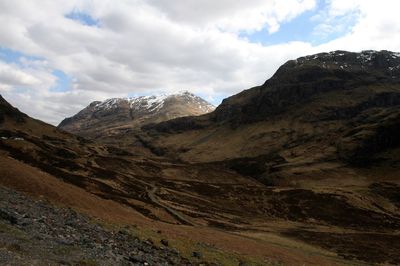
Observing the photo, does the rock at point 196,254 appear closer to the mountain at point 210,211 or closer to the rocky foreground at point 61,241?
the mountain at point 210,211

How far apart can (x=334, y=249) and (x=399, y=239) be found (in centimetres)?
2914

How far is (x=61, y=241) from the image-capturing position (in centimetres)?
2558

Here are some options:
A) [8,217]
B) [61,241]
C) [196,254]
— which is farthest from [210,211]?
[61,241]

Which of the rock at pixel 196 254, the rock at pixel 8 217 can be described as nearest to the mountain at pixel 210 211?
the rock at pixel 8 217

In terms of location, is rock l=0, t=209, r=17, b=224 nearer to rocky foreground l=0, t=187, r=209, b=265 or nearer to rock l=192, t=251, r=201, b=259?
rocky foreground l=0, t=187, r=209, b=265

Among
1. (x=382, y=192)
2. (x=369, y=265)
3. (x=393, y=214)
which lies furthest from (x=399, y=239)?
(x=382, y=192)

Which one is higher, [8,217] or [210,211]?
[8,217]

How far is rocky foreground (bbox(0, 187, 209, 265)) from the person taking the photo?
71.1 ft

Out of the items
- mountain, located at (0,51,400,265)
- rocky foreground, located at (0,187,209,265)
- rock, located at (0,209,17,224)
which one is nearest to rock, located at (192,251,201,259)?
mountain, located at (0,51,400,265)

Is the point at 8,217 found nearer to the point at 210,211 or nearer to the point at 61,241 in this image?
the point at 61,241

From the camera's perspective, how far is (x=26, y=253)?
836 inches

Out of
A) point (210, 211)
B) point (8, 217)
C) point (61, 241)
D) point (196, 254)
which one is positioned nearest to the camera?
point (61, 241)

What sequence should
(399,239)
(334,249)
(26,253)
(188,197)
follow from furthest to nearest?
(188,197) < (399,239) < (334,249) < (26,253)

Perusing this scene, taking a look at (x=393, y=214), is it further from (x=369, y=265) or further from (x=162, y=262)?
(x=162, y=262)
